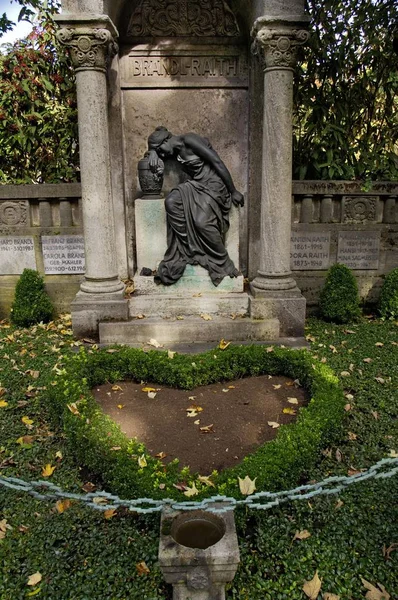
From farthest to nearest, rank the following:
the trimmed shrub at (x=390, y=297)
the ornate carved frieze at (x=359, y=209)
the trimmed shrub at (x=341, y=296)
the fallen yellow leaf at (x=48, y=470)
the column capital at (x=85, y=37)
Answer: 1. the ornate carved frieze at (x=359, y=209)
2. the trimmed shrub at (x=390, y=297)
3. the trimmed shrub at (x=341, y=296)
4. the column capital at (x=85, y=37)
5. the fallen yellow leaf at (x=48, y=470)

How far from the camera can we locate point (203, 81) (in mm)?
7266

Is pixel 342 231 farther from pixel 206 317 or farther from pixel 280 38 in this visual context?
pixel 280 38

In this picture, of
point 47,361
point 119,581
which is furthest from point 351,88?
point 119,581

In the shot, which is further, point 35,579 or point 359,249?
point 359,249

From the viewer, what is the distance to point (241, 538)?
3244 millimetres

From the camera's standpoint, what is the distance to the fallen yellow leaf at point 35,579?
2967mm

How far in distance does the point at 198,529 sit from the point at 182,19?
7036mm

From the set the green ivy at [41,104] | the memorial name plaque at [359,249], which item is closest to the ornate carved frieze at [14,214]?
the green ivy at [41,104]

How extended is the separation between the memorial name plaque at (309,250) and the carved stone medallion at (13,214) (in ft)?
14.4

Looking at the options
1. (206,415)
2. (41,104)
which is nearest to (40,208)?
(41,104)

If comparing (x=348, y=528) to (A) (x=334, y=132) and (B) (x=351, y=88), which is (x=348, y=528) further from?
(B) (x=351, y=88)

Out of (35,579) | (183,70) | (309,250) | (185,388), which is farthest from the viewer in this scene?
(309,250)

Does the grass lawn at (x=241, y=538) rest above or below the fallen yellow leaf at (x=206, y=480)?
below

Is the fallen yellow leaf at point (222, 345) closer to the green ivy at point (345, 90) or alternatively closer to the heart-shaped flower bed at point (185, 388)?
the heart-shaped flower bed at point (185, 388)
